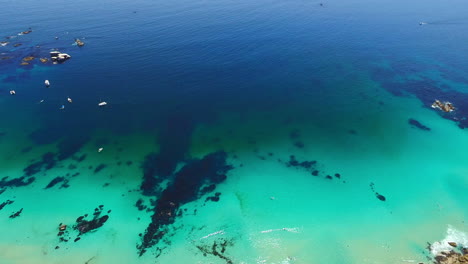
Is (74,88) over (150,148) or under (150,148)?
over

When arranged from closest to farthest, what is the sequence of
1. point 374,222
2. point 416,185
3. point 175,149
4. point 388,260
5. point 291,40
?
point 388,260
point 374,222
point 416,185
point 175,149
point 291,40

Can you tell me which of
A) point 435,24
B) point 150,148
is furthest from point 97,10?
point 435,24

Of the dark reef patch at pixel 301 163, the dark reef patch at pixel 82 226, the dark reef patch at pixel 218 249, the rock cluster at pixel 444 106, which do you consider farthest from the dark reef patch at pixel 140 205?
the rock cluster at pixel 444 106

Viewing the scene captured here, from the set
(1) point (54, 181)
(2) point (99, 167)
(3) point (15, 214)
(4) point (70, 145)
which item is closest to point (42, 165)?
(1) point (54, 181)

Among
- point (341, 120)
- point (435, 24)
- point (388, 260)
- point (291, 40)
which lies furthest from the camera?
point (435, 24)

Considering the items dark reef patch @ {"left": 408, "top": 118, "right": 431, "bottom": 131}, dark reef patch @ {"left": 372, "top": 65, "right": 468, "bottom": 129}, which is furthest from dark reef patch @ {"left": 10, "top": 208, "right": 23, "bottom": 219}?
dark reef patch @ {"left": 372, "top": 65, "right": 468, "bottom": 129}

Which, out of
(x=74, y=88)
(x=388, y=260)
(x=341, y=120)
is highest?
(x=74, y=88)

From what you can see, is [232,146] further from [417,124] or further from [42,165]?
[417,124]

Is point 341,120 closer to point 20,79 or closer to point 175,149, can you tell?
point 175,149
